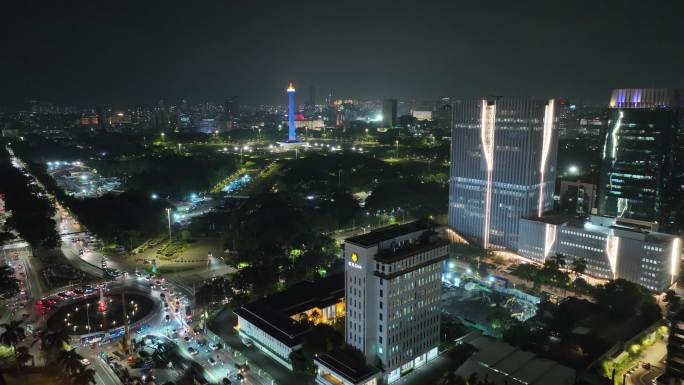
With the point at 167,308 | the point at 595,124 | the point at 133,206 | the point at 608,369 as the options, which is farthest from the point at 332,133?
the point at 608,369

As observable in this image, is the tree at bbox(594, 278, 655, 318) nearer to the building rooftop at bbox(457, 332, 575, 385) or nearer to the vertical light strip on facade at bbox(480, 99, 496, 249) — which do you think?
the building rooftop at bbox(457, 332, 575, 385)

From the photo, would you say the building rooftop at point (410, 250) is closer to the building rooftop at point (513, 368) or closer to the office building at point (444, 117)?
the building rooftop at point (513, 368)

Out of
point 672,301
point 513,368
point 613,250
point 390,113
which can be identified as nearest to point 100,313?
point 513,368

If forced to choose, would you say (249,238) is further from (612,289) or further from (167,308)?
(612,289)

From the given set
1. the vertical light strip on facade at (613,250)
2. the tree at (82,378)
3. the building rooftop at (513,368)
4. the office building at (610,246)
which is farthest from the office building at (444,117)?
the tree at (82,378)

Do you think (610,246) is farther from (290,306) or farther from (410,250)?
(290,306)

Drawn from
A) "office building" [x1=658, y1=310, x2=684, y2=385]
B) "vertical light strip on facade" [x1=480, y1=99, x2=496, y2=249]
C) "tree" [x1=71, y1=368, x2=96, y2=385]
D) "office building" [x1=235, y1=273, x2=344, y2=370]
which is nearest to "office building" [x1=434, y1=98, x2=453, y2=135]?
"vertical light strip on facade" [x1=480, y1=99, x2=496, y2=249]

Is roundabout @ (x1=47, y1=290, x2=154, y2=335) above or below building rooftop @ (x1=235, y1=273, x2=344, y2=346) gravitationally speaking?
below
